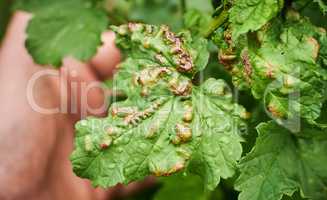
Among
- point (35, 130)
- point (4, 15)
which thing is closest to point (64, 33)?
point (35, 130)

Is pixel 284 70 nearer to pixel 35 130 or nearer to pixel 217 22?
pixel 217 22

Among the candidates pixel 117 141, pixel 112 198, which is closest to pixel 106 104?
pixel 112 198

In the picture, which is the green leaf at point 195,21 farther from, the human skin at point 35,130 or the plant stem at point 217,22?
the human skin at point 35,130

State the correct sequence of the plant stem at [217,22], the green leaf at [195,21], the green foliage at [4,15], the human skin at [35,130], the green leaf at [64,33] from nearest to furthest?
the plant stem at [217,22] → the green leaf at [195,21] → the green leaf at [64,33] → the human skin at [35,130] → the green foliage at [4,15]

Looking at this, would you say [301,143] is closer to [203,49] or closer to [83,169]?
[203,49]

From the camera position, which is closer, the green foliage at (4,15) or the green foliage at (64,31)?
the green foliage at (64,31)

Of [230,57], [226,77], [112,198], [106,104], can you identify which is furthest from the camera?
[112,198]

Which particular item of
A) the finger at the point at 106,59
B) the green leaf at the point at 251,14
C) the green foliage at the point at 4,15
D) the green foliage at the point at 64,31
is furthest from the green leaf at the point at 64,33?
the green foliage at the point at 4,15
